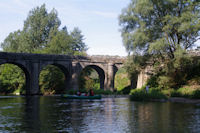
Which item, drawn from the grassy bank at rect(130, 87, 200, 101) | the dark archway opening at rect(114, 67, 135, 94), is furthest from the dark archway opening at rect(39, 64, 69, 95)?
the grassy bank at rect(130, 87, 200, 101)

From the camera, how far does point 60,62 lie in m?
47.6

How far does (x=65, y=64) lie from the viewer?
48125mm

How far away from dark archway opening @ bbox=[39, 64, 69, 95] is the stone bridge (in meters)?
4.24

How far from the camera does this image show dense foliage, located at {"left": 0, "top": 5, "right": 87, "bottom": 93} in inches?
2150

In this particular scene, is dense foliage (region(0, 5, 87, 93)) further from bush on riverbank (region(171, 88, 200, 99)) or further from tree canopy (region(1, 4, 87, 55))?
bush on riverbank (region(171, 88, 200, 99))

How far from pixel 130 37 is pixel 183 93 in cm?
908

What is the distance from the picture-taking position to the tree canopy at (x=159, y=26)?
3045 centimetres

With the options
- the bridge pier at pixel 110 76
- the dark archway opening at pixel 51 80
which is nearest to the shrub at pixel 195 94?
the bridge pier at pixel 110 76

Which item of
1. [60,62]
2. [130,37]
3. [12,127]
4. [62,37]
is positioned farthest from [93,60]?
[12,127]

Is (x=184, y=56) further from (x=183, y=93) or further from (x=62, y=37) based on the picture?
(x=62, y=37)

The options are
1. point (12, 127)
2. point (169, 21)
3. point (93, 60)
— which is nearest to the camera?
point (12, 127)

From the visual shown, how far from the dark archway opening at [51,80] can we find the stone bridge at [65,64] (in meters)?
4.24

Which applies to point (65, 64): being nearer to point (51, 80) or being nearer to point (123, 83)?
point (51, 80)

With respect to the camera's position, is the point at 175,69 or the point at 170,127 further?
the point at 175,69
